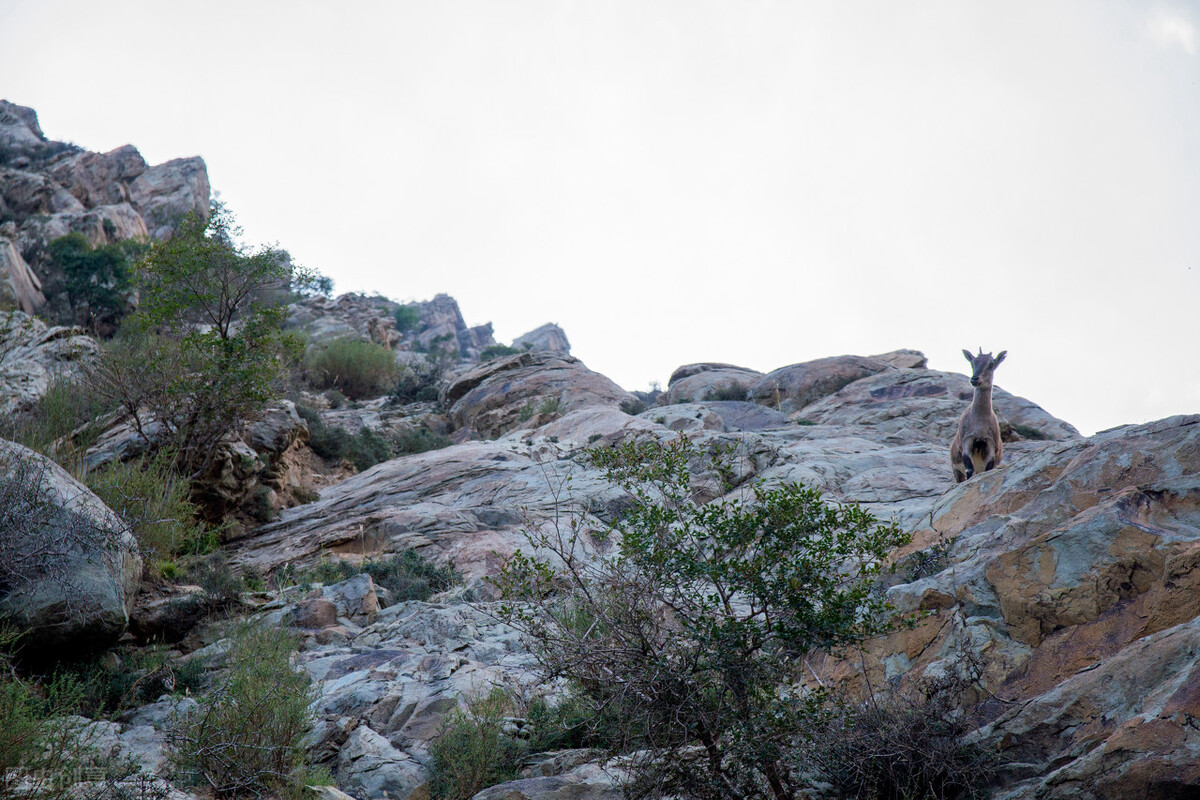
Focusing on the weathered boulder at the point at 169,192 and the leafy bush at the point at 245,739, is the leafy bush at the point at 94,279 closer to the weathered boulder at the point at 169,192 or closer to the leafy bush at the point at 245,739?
the weathered boulder at the point at 169,192

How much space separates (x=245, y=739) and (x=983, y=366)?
9892 millimetres

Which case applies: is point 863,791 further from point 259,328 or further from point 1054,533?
point 259,328

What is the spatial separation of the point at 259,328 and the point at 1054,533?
11920mm

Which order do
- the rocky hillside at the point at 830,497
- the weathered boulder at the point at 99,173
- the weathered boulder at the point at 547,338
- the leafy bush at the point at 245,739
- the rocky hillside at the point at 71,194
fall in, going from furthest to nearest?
the weathered boulder at the point at 547,338 → the weathered boulder at the point at 99,173 → the rocky hillside at the point at 71,194 → the leafy bush at the point at 245,739 → the rocky hillside at the point at 830,497

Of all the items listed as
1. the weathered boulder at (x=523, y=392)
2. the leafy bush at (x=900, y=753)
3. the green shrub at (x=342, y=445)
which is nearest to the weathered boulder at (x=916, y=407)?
the weathered boulder at (x=523, y=392)

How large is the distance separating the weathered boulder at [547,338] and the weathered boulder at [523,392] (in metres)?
34.8

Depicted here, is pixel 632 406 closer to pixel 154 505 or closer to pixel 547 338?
pixel 154 505

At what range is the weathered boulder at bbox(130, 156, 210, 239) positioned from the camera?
38550 mm

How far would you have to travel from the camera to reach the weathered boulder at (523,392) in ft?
62.7

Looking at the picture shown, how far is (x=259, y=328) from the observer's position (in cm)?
1262

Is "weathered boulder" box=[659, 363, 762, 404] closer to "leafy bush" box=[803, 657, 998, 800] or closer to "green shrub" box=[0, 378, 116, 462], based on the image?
"green shrub" box=[0, 378, 116, 462]

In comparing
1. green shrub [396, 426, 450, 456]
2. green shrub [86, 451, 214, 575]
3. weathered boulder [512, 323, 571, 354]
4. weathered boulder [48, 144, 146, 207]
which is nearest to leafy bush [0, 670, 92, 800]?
green shrub [86, 451, 214, 575]

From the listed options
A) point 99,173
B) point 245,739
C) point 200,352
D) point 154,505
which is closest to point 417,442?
point 200,352

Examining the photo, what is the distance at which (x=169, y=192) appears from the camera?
40.7 m
